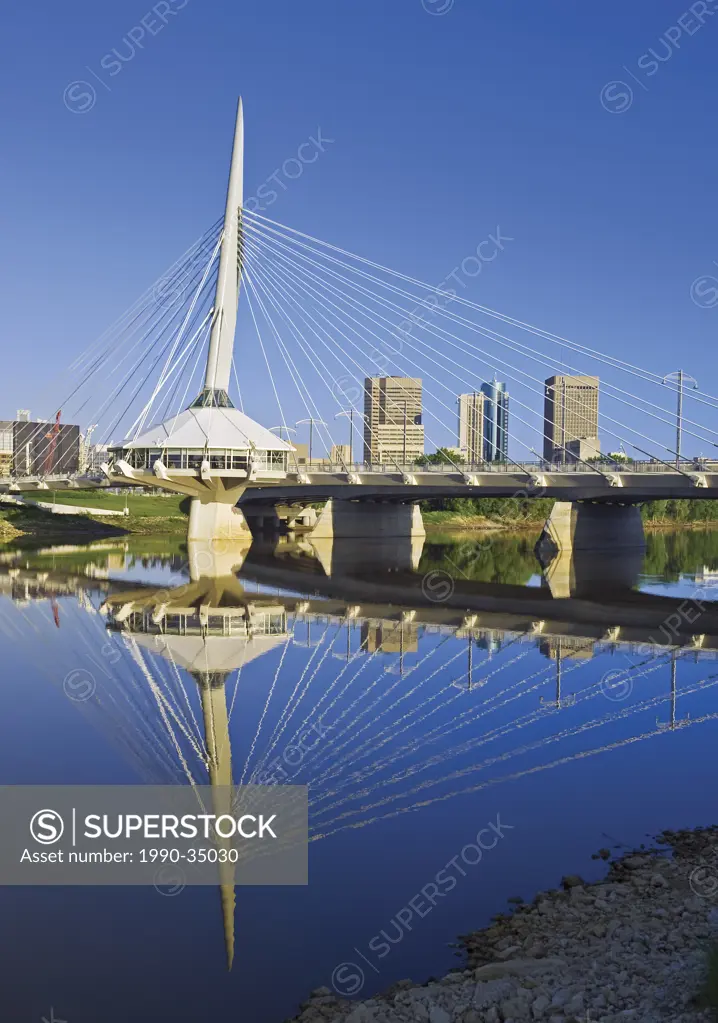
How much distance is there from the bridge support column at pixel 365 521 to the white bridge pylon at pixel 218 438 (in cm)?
1338

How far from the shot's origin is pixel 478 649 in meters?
30.4

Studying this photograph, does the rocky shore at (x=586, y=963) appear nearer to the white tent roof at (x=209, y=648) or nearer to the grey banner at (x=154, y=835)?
the grey banner at (x=154, y=835)

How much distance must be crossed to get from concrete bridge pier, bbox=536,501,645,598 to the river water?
13.6 metres

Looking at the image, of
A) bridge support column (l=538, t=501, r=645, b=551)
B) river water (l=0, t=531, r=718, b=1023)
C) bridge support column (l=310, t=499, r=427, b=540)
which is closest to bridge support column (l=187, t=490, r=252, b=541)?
bridge support column (l=310, t=499, r=427, b=540)

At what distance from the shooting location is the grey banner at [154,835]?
12.0 m

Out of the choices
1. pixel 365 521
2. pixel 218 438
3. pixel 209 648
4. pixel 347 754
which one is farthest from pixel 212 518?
pixel 347 754

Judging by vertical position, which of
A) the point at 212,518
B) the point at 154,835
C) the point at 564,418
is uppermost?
the point at 564,418

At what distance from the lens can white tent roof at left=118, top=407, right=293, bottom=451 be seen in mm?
63906

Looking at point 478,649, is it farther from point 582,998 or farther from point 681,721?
point 582,998

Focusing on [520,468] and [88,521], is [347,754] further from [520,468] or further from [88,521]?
[88,521]

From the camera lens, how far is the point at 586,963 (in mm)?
9023

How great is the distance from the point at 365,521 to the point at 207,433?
23.3 meters

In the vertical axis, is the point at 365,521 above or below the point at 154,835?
above

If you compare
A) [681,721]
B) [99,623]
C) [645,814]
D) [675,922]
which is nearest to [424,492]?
[99,623]
